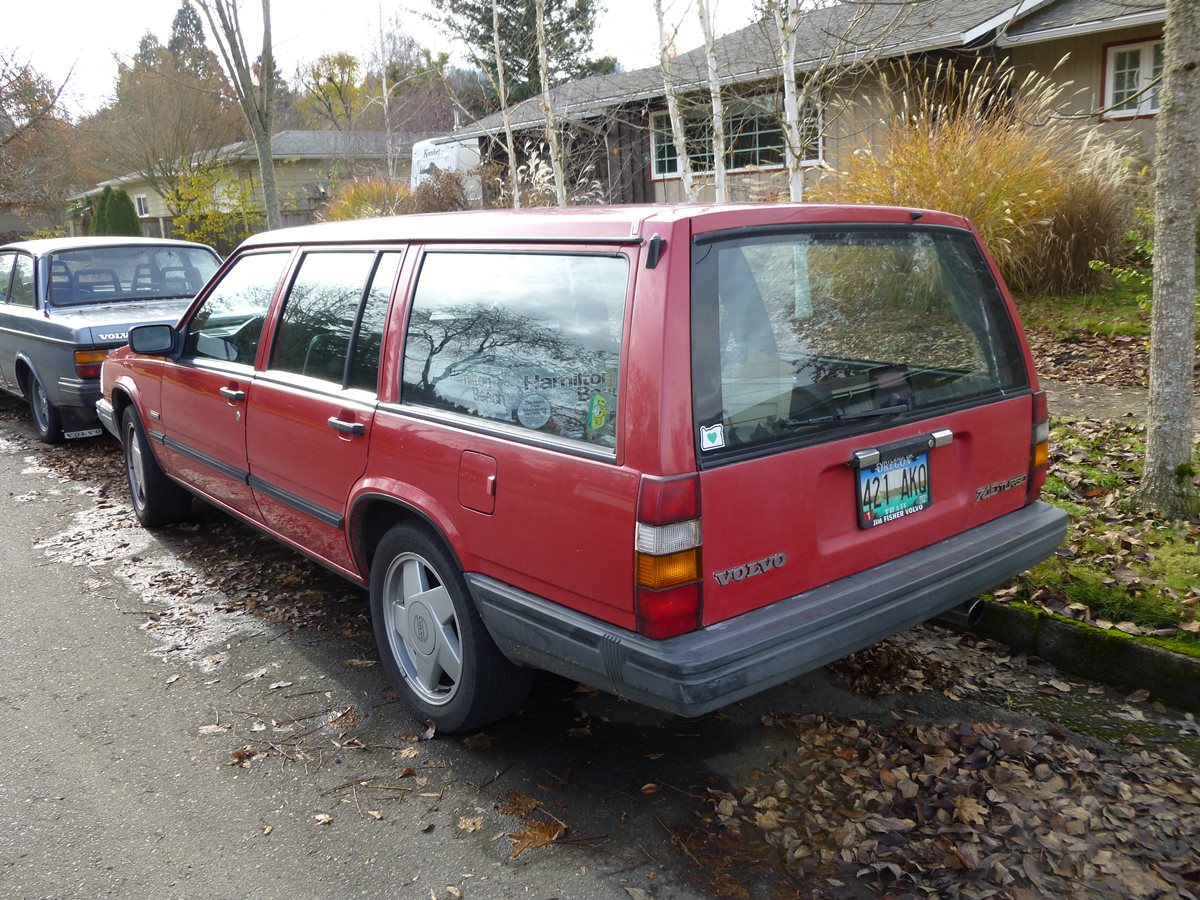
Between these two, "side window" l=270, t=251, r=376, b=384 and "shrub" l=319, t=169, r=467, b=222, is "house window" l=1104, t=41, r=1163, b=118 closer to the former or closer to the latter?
"shrub" l=319, t=169, r=467, b=222

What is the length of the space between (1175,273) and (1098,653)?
195 centimetres

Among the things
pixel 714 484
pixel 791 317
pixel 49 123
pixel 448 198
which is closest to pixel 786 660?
pixel 714 484

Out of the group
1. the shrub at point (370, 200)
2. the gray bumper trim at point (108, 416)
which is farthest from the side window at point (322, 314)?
the shrub at point (370, 200)

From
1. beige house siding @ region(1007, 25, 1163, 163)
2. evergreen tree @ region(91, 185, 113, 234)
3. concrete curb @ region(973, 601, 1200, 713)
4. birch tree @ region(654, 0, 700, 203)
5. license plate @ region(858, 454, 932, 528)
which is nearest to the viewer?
license plate @ region(858, 454, 932, 528)

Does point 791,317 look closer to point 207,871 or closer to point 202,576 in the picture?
point 207,871

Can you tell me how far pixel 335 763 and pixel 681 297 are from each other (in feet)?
6.88

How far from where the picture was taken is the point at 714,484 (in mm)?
2643

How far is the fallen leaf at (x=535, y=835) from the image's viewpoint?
293cm

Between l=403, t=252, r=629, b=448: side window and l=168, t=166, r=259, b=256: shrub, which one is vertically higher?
l=168, t=166, r=259, b=256: shrub

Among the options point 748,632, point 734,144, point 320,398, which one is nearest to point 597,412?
point 748,632

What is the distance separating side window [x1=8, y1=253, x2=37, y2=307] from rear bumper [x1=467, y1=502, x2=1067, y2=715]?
749 cm

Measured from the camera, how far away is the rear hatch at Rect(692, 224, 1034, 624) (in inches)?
107

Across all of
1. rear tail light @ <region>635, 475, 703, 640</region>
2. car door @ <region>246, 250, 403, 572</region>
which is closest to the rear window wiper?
rear tail light @ <region>635, 475, 703, 640</region>

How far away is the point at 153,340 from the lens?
507 cm
